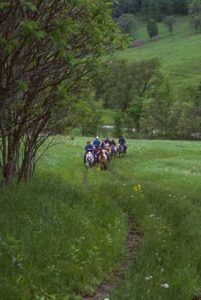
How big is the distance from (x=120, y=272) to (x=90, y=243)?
1011mm

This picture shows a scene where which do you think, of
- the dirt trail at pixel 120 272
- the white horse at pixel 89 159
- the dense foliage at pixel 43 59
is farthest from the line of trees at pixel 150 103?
the dirt trail at pixel 120 272

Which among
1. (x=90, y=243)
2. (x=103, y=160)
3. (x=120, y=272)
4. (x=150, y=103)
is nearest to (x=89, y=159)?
(x=103, y=160)

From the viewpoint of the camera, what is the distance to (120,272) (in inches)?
495

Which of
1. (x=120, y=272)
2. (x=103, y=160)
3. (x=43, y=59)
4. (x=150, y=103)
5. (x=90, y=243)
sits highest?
(x=150, y=103)

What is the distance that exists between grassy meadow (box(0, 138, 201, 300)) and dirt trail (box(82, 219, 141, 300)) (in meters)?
0.14

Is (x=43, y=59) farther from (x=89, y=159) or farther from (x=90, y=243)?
(x=89, y=159)

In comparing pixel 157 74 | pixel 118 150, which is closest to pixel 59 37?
pixel 118 150

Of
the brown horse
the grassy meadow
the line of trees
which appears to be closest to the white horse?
the brown horse

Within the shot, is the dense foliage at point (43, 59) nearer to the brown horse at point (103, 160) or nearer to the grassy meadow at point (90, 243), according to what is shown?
the grassy meadow at point (90, 243)

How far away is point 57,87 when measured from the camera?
56.7 feet

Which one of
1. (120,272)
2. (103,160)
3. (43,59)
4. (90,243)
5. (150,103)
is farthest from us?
(150,103)

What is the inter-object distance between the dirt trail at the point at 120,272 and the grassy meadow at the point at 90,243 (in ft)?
0.47

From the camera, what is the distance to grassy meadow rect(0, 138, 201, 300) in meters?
10.8

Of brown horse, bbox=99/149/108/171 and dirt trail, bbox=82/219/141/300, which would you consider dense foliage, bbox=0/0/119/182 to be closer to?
dirt trail, bbox=82/219/141/300
